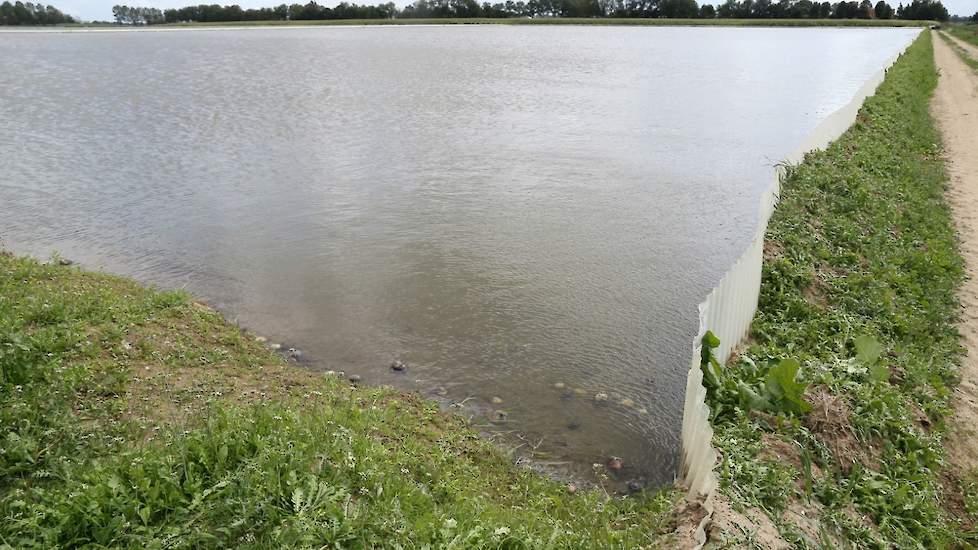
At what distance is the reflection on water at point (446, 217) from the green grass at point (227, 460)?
0.96 m

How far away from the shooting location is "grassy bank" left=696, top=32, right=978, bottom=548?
186 inches

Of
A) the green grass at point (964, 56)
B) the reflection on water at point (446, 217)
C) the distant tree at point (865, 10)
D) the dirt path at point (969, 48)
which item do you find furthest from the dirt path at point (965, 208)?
the distant tree at point (865, 10)

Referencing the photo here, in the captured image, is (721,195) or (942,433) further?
(721,195)

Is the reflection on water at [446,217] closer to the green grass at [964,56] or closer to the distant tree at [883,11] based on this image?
the green grass at [964,56]

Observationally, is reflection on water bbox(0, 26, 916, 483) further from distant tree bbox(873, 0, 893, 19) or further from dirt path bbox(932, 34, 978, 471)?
distant tree bbox(873, 0, 893, 19)

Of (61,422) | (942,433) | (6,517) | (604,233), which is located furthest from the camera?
(604,233)

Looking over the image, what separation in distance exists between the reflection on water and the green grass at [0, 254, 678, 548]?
3.15ft

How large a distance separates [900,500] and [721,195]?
31.4 feet

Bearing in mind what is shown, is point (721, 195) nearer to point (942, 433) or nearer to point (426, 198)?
point (426, 198)

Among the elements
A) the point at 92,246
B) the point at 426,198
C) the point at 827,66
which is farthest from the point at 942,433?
the point at 827,66

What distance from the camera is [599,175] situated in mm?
15078

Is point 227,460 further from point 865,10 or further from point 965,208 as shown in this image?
point 865,10

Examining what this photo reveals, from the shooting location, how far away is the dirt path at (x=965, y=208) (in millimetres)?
5832

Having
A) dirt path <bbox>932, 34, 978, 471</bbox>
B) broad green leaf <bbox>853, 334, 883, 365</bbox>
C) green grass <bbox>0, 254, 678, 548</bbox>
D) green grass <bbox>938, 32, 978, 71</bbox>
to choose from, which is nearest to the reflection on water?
green grass <bbox>0, 254, 678, 548</bbox>
